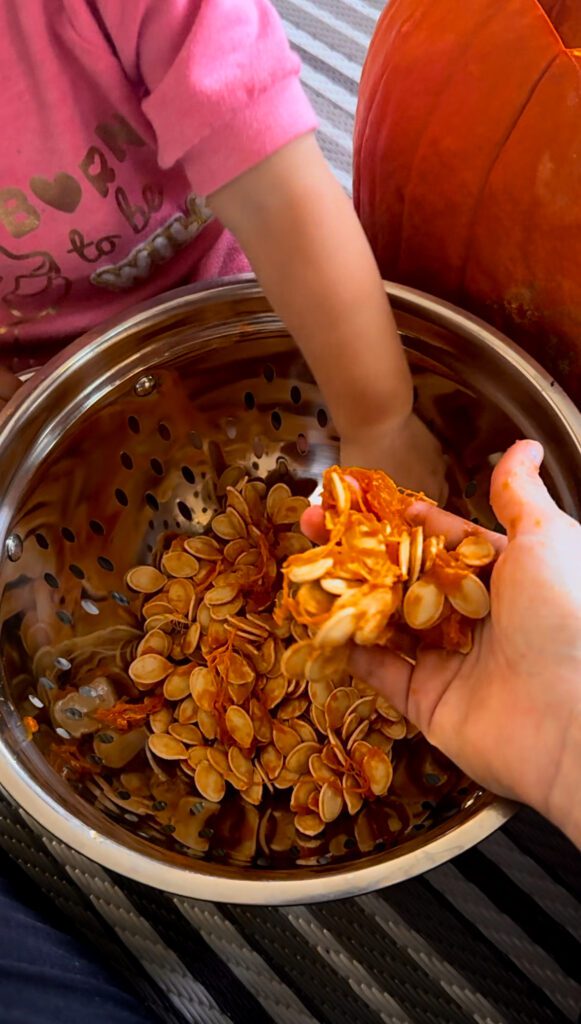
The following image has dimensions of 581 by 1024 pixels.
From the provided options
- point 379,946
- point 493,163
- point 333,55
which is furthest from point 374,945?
point 333,55

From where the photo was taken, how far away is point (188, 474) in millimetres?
803

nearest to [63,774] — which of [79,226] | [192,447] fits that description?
[192,447]

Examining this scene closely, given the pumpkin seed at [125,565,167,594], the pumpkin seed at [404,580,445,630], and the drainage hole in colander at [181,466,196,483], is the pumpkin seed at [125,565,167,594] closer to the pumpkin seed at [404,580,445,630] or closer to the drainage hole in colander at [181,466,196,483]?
the drainage hole in colander at [181,466,196,483]

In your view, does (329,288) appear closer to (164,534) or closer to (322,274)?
(322,274)

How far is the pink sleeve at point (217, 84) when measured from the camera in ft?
1.70

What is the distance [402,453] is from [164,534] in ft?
0.78

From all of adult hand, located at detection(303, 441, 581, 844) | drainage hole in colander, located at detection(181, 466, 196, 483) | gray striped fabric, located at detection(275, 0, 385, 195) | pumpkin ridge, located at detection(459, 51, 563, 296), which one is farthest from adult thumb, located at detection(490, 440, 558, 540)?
gray striped fabric, located at detection(275, 0, 385, 195)

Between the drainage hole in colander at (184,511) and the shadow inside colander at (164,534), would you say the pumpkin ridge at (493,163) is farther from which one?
the drainage hole in colander at (184,511)

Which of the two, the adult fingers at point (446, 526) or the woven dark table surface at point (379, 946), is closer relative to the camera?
the adult fingers at point (446, 526)

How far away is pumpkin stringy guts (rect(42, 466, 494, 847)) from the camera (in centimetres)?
65

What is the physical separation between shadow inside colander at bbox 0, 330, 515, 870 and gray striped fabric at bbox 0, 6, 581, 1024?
12cm

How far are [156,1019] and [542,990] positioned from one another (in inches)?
11.6

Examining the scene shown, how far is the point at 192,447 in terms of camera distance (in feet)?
2.59

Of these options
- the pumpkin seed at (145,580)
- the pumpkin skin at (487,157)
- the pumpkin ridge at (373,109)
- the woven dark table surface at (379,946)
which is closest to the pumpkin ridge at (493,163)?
the pumpkin skin at (487,157)
